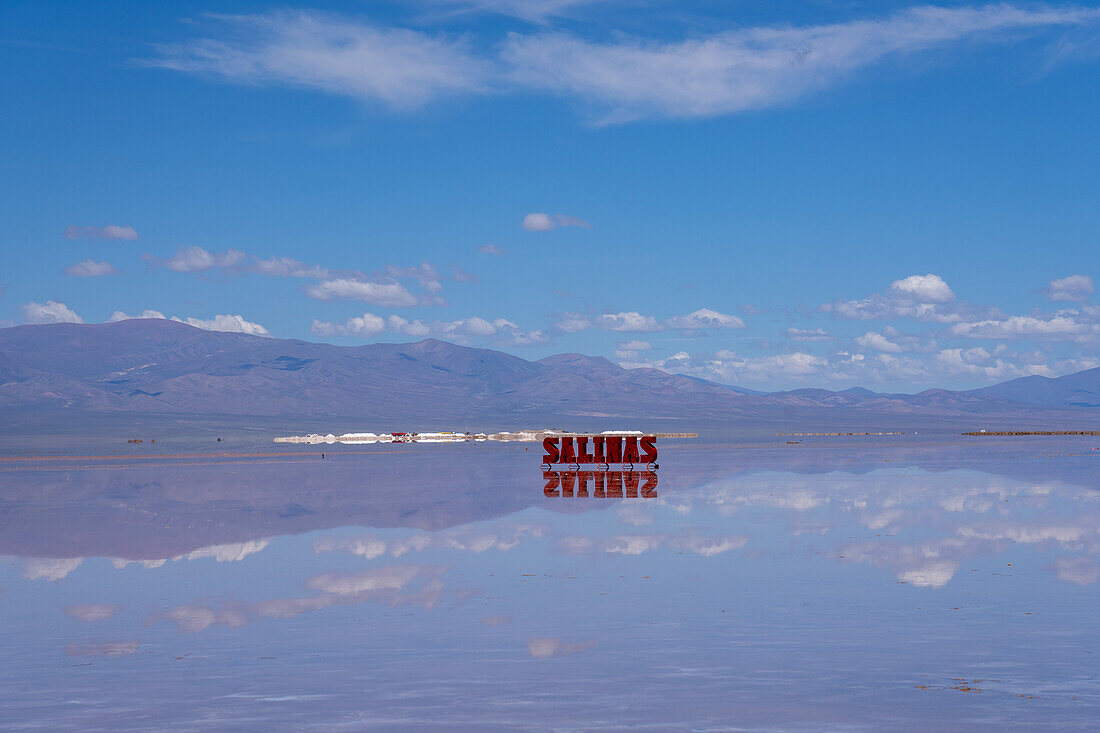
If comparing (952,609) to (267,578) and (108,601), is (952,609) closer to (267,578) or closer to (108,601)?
(267,578)

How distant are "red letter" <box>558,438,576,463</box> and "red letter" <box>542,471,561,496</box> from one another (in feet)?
14.4

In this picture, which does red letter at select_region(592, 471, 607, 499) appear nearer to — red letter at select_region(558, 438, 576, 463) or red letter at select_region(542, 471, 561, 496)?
red letter at select_region(542, 471, 561, 496)

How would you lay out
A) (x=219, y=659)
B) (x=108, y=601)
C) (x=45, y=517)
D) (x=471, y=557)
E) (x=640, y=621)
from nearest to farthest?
(x=219, y=659), (x=640, y=621), (x=108, y=601), (x=471, y=557), (x=45, y=517)

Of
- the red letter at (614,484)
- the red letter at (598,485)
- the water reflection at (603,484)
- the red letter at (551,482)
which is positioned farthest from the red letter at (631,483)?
the red letter at (551,482)

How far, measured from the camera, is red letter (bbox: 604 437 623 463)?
58406 millimetres

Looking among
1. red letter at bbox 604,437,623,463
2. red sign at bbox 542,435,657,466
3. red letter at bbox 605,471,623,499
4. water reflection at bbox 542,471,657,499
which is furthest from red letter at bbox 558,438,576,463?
Result: red letter at bbox 605,471,623,499

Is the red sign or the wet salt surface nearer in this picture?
the wet salt surface

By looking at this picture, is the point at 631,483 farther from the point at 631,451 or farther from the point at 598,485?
the point at 631,451

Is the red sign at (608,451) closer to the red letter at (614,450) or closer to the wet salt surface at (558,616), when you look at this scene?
the red letter at (614,450)

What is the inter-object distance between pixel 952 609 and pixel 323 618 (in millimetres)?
9271

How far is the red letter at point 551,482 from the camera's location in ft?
130

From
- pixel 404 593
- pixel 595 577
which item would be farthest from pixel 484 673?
pixel 595 577

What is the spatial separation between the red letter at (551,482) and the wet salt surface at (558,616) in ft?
21.2

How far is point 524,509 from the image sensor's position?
32.6m
